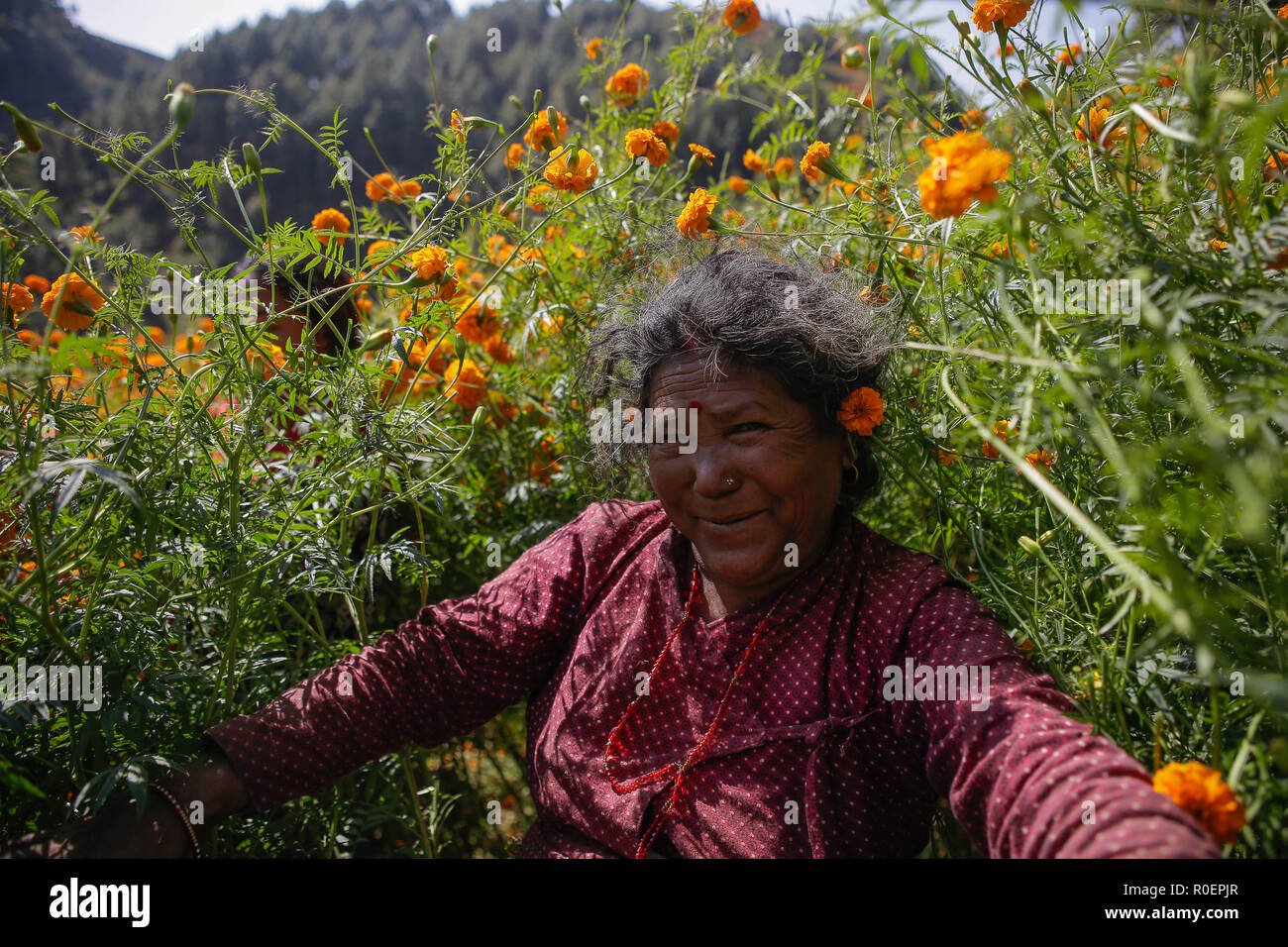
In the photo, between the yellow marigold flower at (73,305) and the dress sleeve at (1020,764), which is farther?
the yellow marigold flower at (73,305)

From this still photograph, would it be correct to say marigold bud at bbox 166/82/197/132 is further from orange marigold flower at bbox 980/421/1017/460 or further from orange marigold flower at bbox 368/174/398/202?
orange marigold flower at bbox 980/421/1017/460

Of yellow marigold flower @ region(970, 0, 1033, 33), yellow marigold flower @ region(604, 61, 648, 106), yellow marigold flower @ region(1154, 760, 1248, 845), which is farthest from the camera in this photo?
yellow marigold flower @ region(604, 61, 648, 106)

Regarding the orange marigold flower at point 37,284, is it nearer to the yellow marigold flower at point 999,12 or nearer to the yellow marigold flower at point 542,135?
the yellow marigold flower at point 542,135

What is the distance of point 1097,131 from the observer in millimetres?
1204

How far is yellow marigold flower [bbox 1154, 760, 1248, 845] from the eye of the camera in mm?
755

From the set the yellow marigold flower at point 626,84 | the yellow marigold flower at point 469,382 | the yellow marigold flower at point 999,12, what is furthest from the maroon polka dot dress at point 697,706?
the yellow marigold flower at point 626,84

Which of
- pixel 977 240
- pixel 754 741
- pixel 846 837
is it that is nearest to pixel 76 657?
pixel 754 741

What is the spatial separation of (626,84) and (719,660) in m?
1.36

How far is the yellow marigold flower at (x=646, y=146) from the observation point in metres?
1.55

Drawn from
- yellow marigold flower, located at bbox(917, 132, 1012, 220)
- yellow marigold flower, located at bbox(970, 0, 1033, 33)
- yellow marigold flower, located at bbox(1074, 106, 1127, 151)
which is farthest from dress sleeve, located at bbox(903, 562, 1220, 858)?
yellow marigold flower, located at bbox(970, 0, 1033, 33)

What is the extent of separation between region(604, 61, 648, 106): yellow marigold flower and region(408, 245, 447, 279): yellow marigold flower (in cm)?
88

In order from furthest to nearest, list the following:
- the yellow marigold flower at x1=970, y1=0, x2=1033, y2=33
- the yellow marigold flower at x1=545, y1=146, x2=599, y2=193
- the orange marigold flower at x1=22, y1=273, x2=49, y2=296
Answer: the orange marigold flower at x1=22, y1=273, x2=49, y2=296 → the yellow marigold flower at x1=545, y1=146, x2=599, y2=193 → the yellow marigold flower at x1=970, y1=0, x2=1033, y2=33

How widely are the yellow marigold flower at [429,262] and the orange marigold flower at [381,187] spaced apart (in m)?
0.64

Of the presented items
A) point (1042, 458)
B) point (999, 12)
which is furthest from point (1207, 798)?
point (999, 12)
